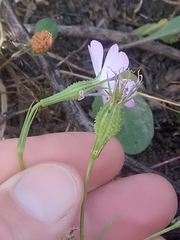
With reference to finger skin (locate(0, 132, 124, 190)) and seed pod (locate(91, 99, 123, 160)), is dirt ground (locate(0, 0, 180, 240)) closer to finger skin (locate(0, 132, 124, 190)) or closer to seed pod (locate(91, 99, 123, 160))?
finger skin (locate(0, 132, 124, 190))

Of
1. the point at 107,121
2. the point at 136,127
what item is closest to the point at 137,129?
the point at 136,127

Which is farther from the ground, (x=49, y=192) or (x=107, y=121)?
(x=107, y=121)

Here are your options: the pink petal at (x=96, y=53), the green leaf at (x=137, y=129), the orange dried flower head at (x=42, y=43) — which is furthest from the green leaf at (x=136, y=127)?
the pink petal at (x=96, y=53)

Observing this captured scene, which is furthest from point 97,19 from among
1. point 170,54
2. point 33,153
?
point 33,153

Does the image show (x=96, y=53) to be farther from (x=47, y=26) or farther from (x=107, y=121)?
(x=47, y=26)

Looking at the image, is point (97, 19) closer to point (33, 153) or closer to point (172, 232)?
point (33, 153)
